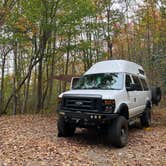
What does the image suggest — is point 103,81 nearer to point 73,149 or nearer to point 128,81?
point 128,81

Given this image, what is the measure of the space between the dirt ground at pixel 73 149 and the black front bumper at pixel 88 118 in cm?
65

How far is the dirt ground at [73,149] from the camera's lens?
20.0 ft

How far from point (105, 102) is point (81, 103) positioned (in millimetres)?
712

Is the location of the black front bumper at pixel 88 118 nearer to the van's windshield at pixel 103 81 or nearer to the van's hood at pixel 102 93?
the van's hood at pixel 102 93

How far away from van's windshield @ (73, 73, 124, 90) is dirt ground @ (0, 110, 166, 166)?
5.53 feet

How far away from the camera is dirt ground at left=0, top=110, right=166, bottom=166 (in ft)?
20.0

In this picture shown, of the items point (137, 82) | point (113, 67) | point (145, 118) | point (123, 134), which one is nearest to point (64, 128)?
point (123, 134)

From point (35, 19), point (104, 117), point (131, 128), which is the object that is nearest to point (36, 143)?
point (104, 117)

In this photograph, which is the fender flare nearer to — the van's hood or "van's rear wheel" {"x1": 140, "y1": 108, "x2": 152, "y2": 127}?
the van's hood

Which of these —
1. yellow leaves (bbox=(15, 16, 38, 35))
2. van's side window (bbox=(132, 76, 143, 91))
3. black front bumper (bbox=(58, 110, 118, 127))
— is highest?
yellow leaves (bbox=(15, 16, 38, 35))

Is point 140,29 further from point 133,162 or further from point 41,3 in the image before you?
point 133,162

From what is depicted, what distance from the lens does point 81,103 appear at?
7730 millimetres

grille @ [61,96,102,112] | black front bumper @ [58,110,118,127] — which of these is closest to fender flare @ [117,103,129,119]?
black front bumper @ [58,110,118,127]

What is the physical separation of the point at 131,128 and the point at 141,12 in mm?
15019
